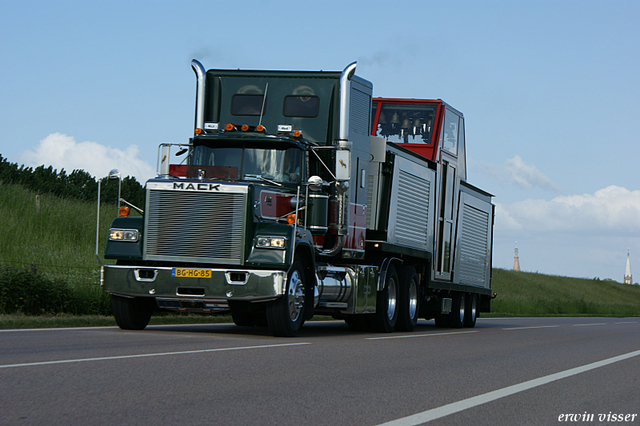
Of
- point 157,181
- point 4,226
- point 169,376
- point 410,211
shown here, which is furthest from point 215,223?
point 4,226

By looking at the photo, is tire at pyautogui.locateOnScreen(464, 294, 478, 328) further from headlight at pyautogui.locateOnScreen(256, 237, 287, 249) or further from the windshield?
headlight at pyautogui.locateOnScreen(256, 237, 287, 249)

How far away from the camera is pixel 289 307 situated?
13.4m

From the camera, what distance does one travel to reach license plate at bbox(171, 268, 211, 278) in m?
12.9

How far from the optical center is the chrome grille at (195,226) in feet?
42.8

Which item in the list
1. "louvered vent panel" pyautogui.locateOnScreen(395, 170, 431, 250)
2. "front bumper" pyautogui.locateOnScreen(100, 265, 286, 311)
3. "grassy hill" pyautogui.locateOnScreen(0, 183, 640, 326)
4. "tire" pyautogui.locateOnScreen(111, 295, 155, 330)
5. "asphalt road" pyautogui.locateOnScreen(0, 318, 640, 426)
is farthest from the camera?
"louvered vent panel" pyautogui.locateOnScreen(395, 170, 431, 250)

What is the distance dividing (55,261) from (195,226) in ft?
42.6

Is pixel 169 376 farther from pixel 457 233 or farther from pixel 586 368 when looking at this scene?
pixel 457 233

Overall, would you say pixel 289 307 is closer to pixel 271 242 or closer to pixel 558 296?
pixel 271 242

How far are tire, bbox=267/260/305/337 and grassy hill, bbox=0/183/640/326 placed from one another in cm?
608

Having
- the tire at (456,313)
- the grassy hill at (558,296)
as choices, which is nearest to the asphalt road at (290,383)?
the tire at (456,313)

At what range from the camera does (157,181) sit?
13.3 metres

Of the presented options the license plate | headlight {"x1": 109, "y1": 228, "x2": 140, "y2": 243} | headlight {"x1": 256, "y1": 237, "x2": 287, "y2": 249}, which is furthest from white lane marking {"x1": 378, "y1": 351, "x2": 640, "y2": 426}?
headlight {"x1": 109, "y1": 228, "x2": 140, "y2": 243}

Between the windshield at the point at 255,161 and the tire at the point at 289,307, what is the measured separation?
1.55 meters

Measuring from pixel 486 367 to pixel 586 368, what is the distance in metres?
1.42
